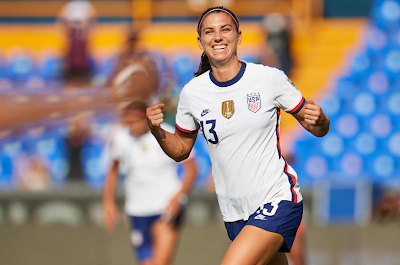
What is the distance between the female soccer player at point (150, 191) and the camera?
588cm

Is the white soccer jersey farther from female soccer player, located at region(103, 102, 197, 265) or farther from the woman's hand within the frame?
the woman's hand

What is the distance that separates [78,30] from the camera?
1395 cm

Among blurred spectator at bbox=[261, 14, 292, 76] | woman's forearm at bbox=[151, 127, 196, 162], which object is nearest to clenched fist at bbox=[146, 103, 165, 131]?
woman's forearm at bbox=[151, 127, 196, 162]

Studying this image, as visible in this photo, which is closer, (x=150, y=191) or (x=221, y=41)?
(x=221, y=41)

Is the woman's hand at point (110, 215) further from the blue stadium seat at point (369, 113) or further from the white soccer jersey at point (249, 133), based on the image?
the blue stadium seat at point (369, 113)

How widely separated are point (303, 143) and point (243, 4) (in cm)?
425

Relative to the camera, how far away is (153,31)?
14.9m

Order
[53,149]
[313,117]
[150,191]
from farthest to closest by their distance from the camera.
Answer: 1. [53,149]
2. [150,191]
3. [313,117]

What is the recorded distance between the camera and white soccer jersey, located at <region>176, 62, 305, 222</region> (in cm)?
356

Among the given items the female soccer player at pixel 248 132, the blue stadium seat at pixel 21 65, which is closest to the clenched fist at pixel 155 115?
the female soccer player at pixel 248 132

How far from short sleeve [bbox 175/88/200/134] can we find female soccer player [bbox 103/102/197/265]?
205 centimetres

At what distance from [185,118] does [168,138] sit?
0.66ft

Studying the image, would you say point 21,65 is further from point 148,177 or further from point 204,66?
point 204,66

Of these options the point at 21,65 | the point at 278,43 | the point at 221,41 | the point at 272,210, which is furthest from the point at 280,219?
the point at 21,65
